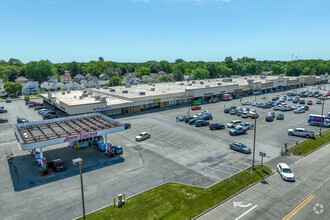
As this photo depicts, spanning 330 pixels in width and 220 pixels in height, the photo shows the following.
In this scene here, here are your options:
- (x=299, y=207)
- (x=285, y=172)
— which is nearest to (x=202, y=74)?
(x=285, y=172)

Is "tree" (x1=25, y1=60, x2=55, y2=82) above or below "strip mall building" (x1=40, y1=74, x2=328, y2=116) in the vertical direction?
above

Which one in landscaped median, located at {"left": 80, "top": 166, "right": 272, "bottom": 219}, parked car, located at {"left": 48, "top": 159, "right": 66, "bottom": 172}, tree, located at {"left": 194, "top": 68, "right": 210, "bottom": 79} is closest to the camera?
landscaped median, located at {"left": 80, "top": 166, "right": 272, "bottom": 219}

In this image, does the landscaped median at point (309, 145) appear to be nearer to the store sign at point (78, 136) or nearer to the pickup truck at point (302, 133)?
the pickup truck at point (302, 133)

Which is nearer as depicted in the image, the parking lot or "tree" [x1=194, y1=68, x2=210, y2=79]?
the parking lot

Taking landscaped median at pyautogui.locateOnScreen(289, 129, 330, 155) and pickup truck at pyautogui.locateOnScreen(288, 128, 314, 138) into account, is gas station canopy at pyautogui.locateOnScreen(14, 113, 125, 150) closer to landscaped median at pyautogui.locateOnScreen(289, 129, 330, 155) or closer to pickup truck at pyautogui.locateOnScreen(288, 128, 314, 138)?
landscaped median at pyautogui.locateOnScreen(289, 129, 330, 155)

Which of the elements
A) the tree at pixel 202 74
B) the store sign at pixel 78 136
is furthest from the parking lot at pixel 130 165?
the tree at pixel 202 74

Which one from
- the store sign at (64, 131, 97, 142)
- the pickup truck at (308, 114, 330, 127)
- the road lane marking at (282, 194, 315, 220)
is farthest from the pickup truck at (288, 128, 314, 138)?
the store sign at (64, 131, 97, 142)
